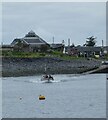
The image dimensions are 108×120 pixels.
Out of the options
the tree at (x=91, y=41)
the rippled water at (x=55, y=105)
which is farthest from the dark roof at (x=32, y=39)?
the rippled water at (x=55, y=105)

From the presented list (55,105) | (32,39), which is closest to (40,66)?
(32,39)

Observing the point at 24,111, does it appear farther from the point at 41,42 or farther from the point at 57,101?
the point at 41,42

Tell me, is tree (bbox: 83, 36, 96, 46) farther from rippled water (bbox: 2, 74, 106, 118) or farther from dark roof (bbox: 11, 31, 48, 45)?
rippled water (bbox: 2, 74, 106, 118)

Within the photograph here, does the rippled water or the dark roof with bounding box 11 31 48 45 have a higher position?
the dark roof with bounding box 11 31 48 45

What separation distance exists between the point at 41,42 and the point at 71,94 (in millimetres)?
79676

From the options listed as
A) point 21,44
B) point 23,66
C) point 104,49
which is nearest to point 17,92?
point 23,66

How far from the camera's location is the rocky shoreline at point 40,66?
3396 inches

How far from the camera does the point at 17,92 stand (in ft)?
169

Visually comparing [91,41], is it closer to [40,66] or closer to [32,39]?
[32,39]

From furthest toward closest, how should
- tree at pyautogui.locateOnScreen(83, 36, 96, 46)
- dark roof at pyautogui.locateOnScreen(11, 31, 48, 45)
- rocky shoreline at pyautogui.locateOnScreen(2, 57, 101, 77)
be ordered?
1. tree at pyautogui.locateOnScreen(83, 36, 96, 46)
2. dark roof at pyautogui.locateOnScreen(11, 31, 48, 45)
3. rocky shoreline at pyautogui.locateOnScreen(2, 57, 101, 77)

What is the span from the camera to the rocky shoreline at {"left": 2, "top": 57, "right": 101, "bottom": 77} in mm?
86250

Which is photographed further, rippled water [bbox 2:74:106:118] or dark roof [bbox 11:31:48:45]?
dark roof [bbox 11:31:48:45]

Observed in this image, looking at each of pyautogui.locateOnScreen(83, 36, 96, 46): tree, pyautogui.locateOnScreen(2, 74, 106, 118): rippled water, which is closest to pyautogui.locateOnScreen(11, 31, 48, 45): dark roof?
pyautogui.locateOnScreen(83, 36, 96, 46): tree

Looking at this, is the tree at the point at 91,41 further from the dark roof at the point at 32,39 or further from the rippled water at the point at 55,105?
the rippled water at the point at 55,105
